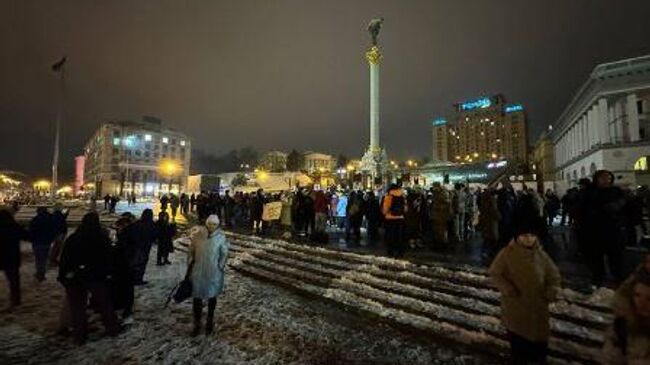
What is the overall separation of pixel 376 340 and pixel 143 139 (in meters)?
106

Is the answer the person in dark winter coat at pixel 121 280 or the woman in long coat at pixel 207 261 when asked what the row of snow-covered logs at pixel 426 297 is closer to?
the woman in long coat at pixel 207 261

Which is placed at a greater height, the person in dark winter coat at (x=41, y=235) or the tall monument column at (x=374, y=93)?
the tall monument column at (x=374, y=93)

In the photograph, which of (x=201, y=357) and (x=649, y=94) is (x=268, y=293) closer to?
(x=201, y=357)

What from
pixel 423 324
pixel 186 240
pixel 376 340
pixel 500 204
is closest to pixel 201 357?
pixel 376 340

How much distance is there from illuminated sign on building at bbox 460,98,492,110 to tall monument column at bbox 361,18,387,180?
10451 cm

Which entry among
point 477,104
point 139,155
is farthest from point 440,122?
point 139,155

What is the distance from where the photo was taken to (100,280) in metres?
6.23

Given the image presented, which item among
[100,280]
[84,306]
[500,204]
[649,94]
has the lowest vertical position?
[84,306]

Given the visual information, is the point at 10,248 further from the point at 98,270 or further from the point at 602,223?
the point at 602,223

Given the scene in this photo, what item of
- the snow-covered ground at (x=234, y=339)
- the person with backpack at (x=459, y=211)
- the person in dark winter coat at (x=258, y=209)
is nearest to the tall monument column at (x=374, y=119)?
the person in dark winter coat at (x=258, y=209)

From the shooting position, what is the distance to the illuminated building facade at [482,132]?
13462cm

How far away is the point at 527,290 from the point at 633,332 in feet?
4.38

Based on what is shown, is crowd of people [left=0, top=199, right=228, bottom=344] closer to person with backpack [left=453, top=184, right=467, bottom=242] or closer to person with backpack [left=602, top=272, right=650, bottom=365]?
person with backpack [left=602, top=272, right=650, bottom=365]

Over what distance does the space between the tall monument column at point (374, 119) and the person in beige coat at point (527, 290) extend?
Answer: 129 feet
